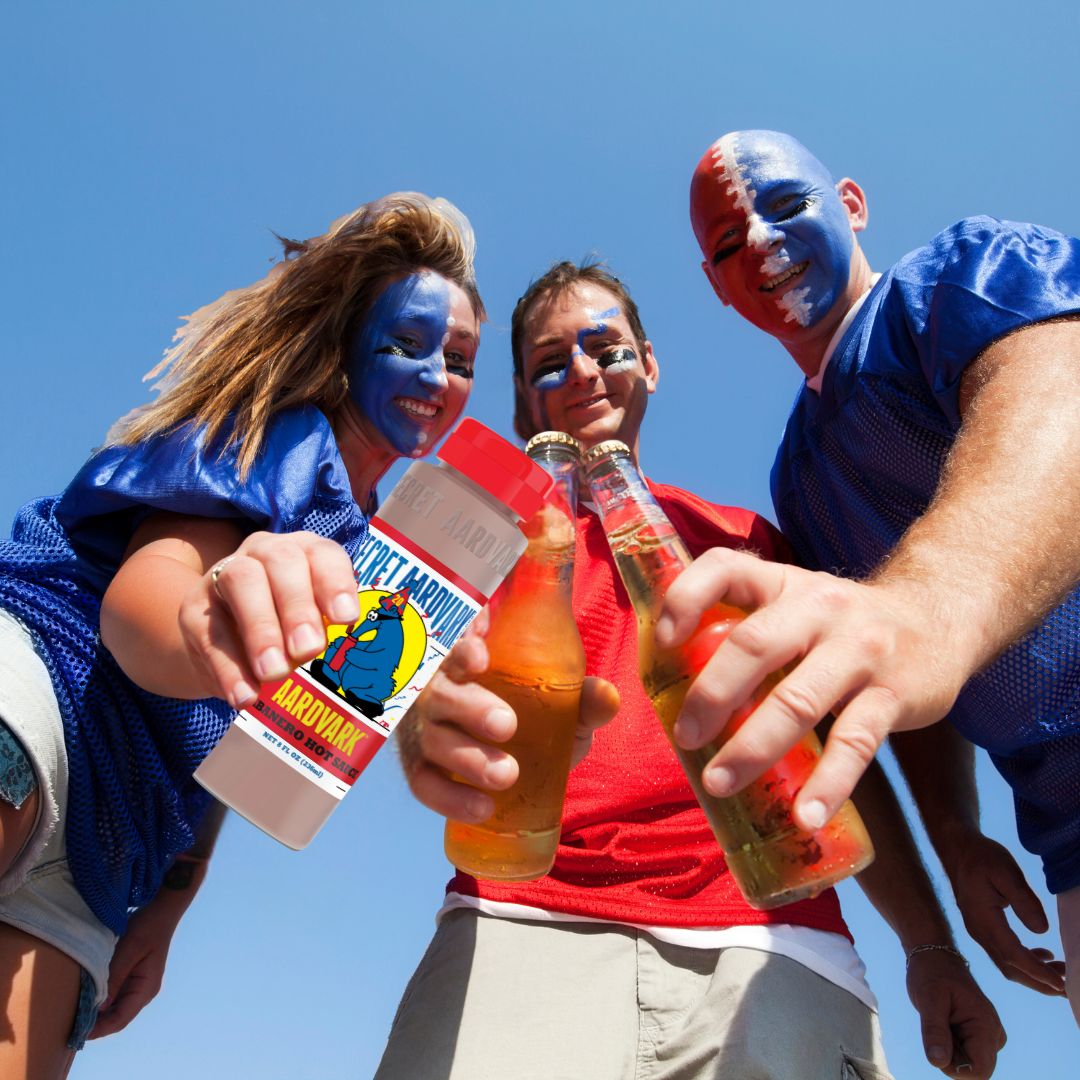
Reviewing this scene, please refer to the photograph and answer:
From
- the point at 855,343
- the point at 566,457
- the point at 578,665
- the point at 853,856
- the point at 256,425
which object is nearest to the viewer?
the point at 853,856

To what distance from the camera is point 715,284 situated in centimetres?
293

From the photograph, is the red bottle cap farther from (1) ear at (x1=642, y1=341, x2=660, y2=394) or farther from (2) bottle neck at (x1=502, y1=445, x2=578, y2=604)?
(1) ear at (x1=642, y1=341, x2=660, y2=394)

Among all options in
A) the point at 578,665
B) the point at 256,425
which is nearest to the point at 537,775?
the point at 578,665

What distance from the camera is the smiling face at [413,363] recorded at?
2656mm

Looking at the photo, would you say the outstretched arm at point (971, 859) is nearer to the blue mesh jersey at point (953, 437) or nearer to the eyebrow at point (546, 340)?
the blue mesh jersey at point (953, 437)

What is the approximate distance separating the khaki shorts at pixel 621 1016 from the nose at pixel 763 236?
191cm

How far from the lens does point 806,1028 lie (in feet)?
5.98

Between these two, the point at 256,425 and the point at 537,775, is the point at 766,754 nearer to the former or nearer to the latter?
the point at 537,775

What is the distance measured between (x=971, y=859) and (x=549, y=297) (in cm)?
227

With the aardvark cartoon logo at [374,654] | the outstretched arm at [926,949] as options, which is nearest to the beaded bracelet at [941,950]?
the outstretched arm at [926,949]

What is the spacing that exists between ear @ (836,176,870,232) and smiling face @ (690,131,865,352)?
6cm

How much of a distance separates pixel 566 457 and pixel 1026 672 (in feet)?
3.94

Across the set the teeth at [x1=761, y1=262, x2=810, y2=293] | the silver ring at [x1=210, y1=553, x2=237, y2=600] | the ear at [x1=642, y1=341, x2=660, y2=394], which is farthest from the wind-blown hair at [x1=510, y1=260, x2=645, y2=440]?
the silver ring at [x1=210, y1=553, x2=237, y2=600]

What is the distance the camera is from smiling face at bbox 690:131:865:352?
8.89ft
